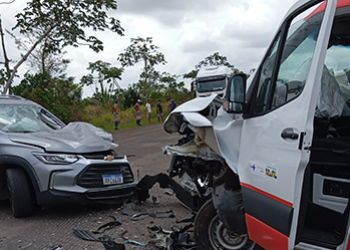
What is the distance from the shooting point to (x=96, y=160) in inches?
242

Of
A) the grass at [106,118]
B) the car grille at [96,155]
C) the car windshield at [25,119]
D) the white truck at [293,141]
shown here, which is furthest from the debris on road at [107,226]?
the grass at [106,118]

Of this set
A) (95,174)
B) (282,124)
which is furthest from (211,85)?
(282,124)

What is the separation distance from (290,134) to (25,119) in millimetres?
5238

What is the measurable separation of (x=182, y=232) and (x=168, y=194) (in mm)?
2531

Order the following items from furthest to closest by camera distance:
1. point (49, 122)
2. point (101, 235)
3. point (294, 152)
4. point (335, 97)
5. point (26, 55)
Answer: point (26, 55) < point (49, 122) < point (101, 235) < point (335, 97) < point (294, 152)

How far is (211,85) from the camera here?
19500 millimetres

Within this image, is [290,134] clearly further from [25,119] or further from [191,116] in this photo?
[25,119]

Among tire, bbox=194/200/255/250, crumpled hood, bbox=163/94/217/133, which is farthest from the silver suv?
tire, bbox=194/200/255/250

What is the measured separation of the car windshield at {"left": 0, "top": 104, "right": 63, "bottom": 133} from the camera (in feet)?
22.0

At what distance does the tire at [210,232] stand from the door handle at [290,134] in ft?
4.91

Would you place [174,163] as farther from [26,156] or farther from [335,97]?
[335,97]

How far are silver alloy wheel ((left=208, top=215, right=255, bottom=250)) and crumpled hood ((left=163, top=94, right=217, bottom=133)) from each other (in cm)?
99

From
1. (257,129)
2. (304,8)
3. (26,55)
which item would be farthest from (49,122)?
(26,55)

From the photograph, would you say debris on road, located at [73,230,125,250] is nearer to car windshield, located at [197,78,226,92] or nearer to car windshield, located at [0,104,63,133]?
car windshield, located at [0,104,63,133]
